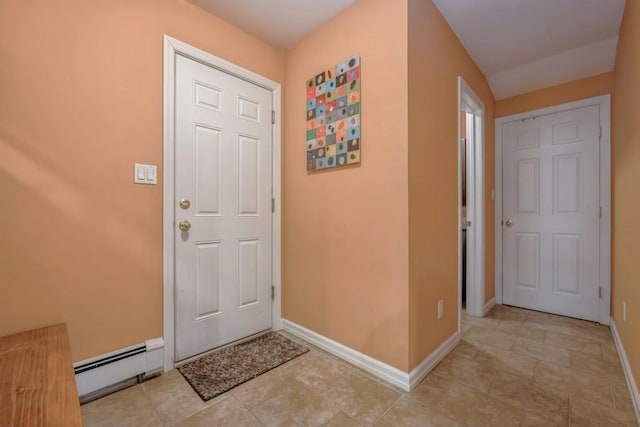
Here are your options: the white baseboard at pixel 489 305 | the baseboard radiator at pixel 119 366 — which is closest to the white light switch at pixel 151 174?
the baseboard radiator at pixel 119 366

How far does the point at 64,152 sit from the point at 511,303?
385 centimetres

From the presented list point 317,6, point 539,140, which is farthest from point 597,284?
point 317,6

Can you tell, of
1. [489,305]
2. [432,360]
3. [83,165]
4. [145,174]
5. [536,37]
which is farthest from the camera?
[489,305]

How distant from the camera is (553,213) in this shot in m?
2.70

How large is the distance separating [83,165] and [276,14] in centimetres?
155

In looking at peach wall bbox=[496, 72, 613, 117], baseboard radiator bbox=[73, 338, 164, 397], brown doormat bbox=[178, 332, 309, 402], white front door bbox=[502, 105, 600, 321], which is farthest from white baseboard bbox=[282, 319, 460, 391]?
peach wall bbox=[496, 72, 613, 117]

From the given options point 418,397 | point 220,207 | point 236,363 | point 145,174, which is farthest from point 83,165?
point 418,397

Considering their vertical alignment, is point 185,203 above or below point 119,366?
above

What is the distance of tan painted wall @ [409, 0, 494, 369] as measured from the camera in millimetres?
1622

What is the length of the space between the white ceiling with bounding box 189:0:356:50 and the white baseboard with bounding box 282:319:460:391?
2.29 m

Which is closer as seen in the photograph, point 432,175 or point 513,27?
point 432,175

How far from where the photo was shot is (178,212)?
1.79 m

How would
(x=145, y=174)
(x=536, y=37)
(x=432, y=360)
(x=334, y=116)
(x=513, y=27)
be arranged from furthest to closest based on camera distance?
(x=536, y=37)
(x=513, y=27)
(x=334, y=116)
(x=432, y=360)
(x=145, y=174)

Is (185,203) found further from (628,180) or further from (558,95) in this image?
(558,95)
